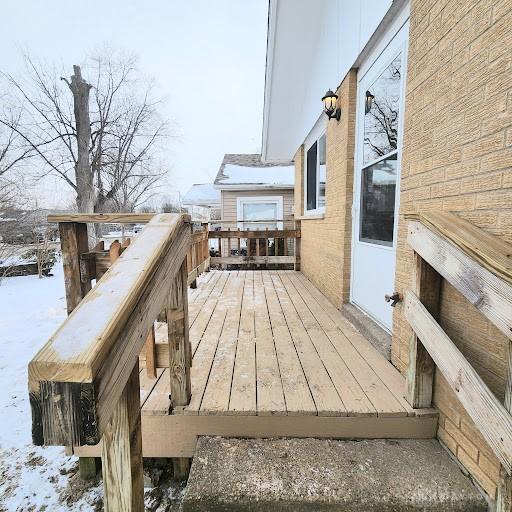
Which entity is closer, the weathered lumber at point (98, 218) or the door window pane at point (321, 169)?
the weathered lumber at point (98, 218)

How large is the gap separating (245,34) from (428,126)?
65.0 feet

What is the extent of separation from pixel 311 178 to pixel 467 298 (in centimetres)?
460

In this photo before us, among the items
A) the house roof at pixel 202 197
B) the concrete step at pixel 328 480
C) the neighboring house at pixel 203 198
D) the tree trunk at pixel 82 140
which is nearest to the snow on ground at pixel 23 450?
the concrete step at pixel 328 480

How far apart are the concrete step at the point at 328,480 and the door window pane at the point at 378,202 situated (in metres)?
1.48

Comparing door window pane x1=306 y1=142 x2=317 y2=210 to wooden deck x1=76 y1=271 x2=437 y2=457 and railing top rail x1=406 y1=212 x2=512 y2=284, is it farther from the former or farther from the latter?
railing top rail x1=406 y1=212 x2=512 y2=284

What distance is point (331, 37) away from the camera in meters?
3.63

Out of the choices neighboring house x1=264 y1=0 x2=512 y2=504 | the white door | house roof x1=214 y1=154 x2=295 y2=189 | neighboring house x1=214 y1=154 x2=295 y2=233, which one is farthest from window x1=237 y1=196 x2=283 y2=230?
the white door

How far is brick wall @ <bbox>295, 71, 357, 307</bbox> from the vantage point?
310cm

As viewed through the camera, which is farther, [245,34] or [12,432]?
[245,34]

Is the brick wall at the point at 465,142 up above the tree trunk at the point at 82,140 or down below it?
below

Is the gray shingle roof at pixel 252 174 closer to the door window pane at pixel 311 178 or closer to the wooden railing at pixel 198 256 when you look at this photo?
the door window pane at pixel 311 178

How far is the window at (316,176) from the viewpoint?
4567 millimetres

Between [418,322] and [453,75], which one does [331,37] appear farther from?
[418,322]

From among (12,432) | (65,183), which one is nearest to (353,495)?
(12,432)
